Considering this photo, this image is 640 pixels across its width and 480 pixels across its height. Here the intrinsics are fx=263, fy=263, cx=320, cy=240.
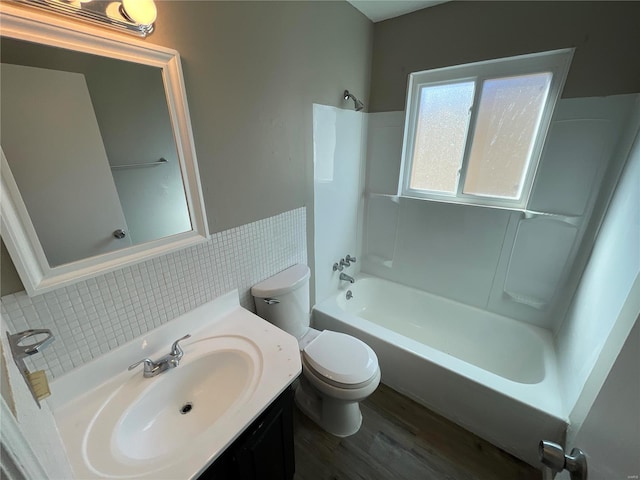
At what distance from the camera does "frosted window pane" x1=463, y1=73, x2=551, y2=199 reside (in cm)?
161

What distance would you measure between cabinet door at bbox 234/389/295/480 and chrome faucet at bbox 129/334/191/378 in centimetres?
38

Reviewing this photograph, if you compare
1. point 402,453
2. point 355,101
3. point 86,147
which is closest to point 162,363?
point 86,147

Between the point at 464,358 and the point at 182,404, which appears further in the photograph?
the point at 464,358

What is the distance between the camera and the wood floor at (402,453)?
1.33m

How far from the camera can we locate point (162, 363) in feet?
3.14

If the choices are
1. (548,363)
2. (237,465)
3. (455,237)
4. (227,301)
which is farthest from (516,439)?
(227,301)

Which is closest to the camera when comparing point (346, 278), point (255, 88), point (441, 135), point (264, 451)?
point (264, 451)

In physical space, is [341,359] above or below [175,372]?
below

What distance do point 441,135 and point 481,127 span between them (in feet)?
0.85

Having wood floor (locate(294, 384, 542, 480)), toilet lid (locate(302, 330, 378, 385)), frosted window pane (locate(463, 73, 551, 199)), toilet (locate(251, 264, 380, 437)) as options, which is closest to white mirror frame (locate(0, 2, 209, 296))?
→ toilet (locate(251, 264, 380, 437))

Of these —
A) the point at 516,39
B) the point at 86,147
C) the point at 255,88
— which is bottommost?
the point at 86,147

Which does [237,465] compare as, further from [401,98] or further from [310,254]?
[401,98]

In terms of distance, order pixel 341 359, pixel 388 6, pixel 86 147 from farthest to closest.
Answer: pixel 388 6 → pixel 341 359 → pixel 86 147

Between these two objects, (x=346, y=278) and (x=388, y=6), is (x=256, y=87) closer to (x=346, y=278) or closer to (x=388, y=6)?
(x=388, y=6)
